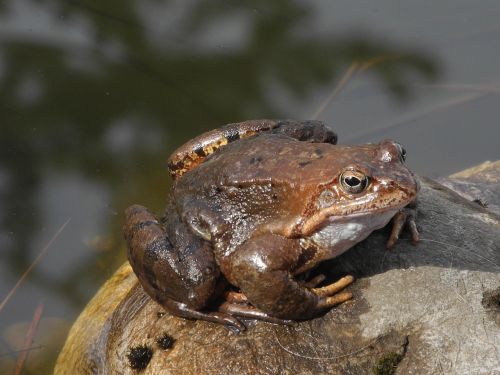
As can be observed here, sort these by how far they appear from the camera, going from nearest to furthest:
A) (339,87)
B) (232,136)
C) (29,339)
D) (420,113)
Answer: (232,136)
(29,339)
(420,113)
(339,87)

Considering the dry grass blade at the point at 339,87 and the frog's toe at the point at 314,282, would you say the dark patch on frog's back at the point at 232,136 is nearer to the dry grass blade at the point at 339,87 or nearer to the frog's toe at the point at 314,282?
the frog's toe at the point at 314,282

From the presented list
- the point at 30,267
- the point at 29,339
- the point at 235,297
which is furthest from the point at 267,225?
the point at 30,267

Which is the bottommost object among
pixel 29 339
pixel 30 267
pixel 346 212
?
pixel 29 339

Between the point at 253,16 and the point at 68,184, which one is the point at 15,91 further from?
the point at 253,16


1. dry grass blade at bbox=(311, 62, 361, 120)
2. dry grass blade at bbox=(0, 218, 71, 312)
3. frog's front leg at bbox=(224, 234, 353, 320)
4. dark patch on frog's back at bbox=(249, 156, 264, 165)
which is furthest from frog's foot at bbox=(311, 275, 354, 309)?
dry grass blade at bbox=(311, 62, 361, 120)

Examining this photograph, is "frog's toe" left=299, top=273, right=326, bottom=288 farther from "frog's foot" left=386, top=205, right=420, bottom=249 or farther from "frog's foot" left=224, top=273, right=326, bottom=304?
"frog's foot" left=386, top=205, right=420, bottom=249

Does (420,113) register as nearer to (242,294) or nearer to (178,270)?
(242,294)
